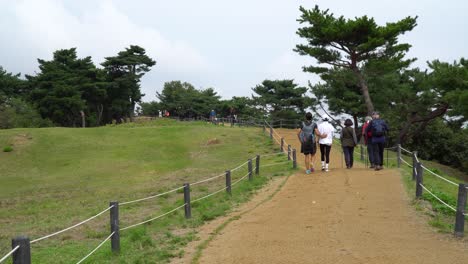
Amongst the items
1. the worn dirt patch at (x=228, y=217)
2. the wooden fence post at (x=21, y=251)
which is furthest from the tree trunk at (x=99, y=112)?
the wooden fence post at (x=21, y=251)

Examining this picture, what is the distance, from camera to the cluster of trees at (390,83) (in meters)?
28.1

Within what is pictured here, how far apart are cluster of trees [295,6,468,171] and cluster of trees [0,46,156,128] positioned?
2594cm

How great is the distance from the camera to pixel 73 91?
54938 millimetres

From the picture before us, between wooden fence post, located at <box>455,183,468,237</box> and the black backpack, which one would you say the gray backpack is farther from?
wooden fence post, located at <box>455,183,468,237</box>

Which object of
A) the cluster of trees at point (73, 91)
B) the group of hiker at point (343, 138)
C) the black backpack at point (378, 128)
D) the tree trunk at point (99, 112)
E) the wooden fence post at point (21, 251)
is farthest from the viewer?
the tree trunk at point (99, 112)

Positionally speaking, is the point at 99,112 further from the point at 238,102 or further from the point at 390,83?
the point at 390,83

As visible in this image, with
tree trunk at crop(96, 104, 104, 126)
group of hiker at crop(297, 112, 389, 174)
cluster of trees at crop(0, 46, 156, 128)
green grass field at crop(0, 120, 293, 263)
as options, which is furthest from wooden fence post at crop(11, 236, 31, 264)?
tree trunk at crop(96, 104, 104, 126)

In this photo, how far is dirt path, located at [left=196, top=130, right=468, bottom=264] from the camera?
6.78m

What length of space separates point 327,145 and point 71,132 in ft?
78.1

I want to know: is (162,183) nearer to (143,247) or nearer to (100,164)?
(100,164)

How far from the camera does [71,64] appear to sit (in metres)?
60.6

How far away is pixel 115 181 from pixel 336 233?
50.8ft

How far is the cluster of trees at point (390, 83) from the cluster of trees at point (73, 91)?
25.9m

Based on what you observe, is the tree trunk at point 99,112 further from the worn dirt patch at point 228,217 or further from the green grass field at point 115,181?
the worn dirt patch at point 228,217
